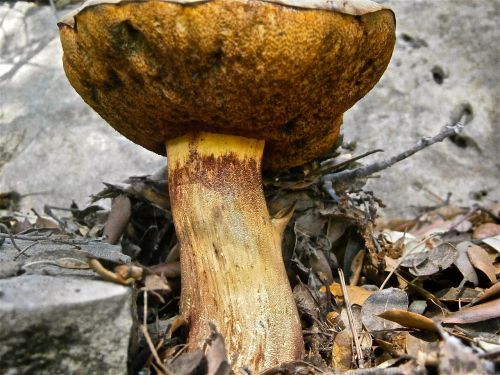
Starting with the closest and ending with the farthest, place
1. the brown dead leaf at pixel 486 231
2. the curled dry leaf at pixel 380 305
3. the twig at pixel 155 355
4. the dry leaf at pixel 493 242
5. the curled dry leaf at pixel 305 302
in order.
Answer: the twig at pixel 155 355, the curled dry leaf at pixel 380 305, the curled dry leaf at pixel 305 302, the dry leaf at pixel 493 242, the brown dead leaf at pixel 486 231

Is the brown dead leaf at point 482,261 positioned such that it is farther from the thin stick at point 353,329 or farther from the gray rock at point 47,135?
the gray rock at point 47,135

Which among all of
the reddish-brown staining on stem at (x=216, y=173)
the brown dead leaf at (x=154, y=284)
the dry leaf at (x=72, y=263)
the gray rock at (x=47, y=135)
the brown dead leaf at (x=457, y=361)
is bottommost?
the gray rock at (x=47, y=135)

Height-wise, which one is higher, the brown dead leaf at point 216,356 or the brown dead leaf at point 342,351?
the brown dead leaf at point 216,356

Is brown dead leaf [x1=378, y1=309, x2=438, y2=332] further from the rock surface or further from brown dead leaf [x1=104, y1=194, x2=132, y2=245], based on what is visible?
brown dead leaf [x1=104, y1=194, x2=132, y2=245]

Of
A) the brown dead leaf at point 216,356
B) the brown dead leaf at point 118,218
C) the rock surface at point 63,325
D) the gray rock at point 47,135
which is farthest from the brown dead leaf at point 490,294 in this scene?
the gray rock at point 47,135

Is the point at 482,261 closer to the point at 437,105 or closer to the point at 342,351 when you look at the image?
the point at 342,351

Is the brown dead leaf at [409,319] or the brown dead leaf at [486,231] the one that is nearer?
the brown dead leaf at [409,319]

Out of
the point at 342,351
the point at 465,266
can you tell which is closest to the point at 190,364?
the point at 342,351

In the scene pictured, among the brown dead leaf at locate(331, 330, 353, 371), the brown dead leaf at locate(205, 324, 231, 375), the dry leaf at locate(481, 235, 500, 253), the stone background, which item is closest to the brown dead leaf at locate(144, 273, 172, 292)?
the brown dead leaf at locate(205, 324, 231, 375)
